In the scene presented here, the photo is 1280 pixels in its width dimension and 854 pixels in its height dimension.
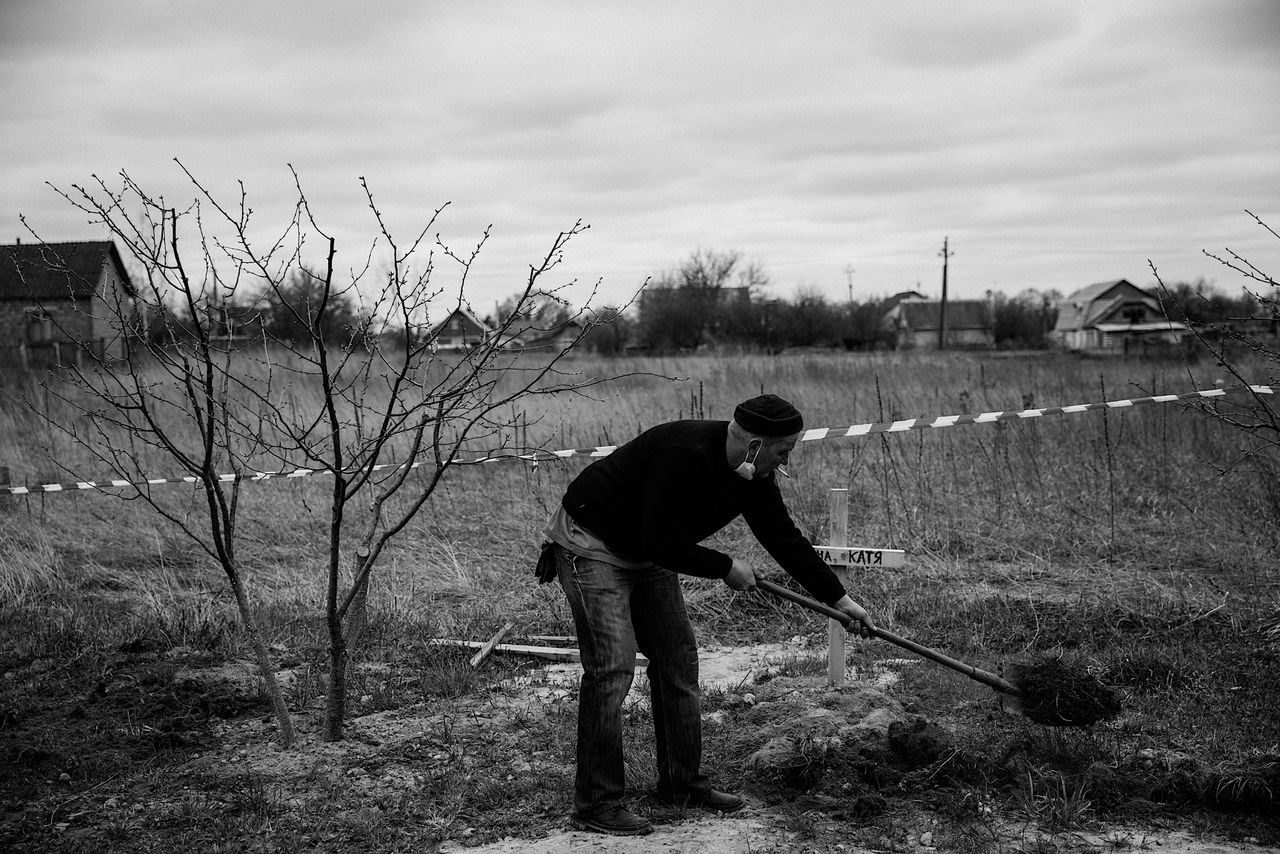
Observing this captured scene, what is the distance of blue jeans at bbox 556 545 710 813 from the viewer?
365 cm

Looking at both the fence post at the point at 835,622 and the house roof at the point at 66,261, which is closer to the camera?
the house roof at the point at 66,261

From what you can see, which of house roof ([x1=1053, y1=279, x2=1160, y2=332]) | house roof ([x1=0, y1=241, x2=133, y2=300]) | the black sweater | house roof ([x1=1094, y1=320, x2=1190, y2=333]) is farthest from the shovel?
house roof ([x1=1053, y1=279, x2=1160, y2=332])

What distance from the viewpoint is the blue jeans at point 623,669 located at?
3.65m

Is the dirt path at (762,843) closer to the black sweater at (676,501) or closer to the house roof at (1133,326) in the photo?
the black sweater at (676,501)

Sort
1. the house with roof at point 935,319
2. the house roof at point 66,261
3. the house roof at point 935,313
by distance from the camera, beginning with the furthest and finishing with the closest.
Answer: the house roof at point 935,313
the house with roof at point 935,319
the house roof at point 66,261

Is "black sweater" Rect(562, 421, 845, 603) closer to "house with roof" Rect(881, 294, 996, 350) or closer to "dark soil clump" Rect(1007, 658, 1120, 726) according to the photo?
"dark soil clump" Rect(1007, 658, 1120, 726)

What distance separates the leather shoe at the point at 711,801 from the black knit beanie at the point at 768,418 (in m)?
1.41

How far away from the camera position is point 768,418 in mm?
3484

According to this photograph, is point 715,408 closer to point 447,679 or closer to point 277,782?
point 447,679

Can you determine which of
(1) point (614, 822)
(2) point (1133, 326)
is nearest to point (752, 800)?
(1) point (614, 822)

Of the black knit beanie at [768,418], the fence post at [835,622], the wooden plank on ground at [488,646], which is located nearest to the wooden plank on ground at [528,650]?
the wooden plank on ground at [488,646]

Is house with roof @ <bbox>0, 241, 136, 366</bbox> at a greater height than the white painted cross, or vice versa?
house with roof @ <bbox>0, 241, 136, 366</bbox>

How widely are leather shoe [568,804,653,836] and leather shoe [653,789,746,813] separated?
205 mm

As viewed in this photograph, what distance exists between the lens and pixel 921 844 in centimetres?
354
